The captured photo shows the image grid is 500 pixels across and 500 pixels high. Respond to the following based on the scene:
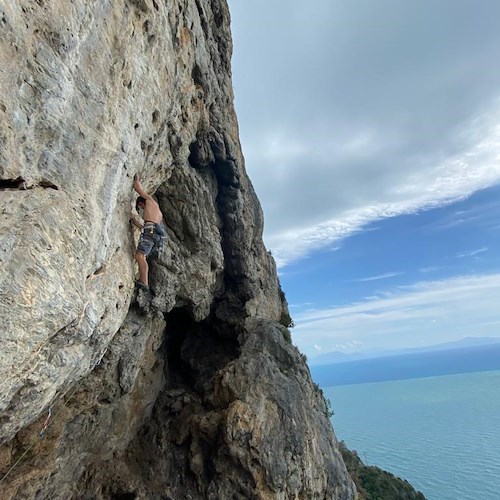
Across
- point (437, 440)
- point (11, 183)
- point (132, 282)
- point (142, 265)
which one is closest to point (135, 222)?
point (142, 265)

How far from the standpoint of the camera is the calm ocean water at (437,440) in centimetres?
5847

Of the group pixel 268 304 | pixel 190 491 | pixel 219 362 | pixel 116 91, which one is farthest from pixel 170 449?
pixel 116 91

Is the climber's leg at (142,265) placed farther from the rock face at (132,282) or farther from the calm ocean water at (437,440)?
the calm ocean water at (437,440)

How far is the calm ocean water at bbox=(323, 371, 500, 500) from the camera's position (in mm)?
58469

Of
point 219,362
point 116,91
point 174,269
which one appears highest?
point 116,91

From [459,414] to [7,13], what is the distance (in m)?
138

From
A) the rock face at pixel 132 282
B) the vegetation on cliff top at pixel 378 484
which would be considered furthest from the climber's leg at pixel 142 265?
the vegetation on cliff top at pixel 378 484

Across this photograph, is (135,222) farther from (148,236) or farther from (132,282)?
(132,282)

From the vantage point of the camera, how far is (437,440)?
8606 centimetres

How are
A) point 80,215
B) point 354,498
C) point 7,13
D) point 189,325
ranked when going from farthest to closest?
point 189,325
point 354,498
point 80,215
point 7,13

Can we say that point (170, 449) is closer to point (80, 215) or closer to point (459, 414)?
point (80, 215)

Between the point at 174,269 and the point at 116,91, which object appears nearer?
the point at 116,91

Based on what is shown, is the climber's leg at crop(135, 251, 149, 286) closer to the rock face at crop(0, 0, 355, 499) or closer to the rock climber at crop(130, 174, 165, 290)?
the rock climber at crop(130, 174, 165, 290)

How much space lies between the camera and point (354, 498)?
15602 millimetres
